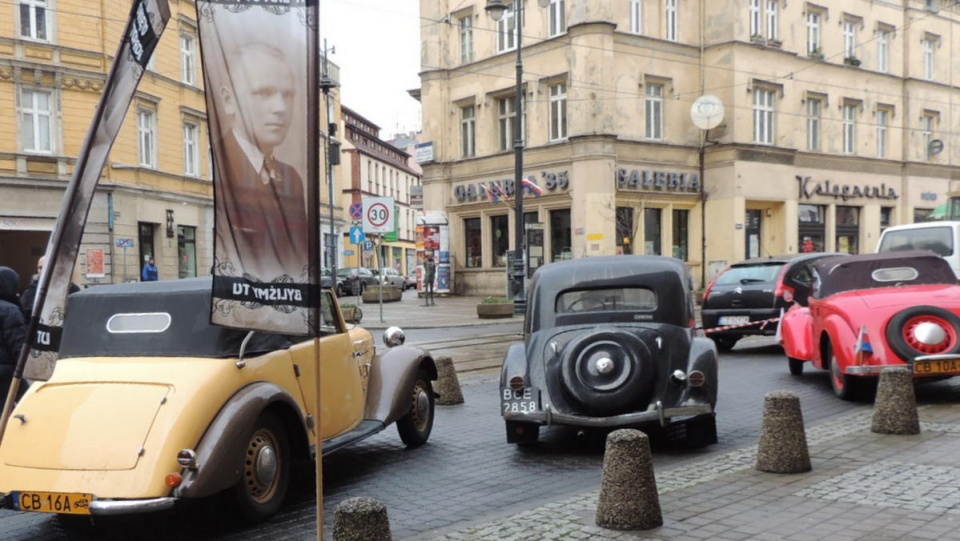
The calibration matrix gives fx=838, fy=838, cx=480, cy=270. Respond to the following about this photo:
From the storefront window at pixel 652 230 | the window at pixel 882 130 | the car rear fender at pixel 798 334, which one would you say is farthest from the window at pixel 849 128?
the car rear fender at pixel 798 334

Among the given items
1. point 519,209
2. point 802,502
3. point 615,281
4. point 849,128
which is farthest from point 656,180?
point 802,502

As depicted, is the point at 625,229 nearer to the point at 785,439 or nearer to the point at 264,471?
the point at 785,439

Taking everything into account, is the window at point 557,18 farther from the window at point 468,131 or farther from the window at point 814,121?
the window at point 814,121

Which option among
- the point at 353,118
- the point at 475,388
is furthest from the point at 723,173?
→ the point at 353,118

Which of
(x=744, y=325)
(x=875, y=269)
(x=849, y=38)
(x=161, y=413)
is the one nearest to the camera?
(x=161, y=413)

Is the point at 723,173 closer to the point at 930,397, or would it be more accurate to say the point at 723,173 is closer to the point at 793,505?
the point at 930,397

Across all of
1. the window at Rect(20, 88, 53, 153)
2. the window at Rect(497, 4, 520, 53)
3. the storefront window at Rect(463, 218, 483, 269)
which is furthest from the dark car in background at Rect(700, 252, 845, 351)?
the window at Rect(20, 88, 53, 153)

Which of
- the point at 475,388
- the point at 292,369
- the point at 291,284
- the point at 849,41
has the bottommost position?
the point at 475,388

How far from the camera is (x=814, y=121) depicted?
35.9 metres

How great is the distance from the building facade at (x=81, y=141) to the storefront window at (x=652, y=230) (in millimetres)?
18009

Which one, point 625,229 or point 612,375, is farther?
point 625,229

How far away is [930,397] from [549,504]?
5877mm

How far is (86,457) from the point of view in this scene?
4637mm

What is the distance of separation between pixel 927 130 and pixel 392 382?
4126cm
